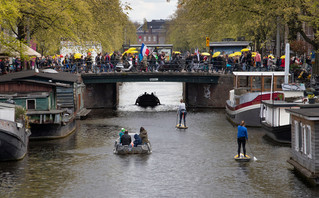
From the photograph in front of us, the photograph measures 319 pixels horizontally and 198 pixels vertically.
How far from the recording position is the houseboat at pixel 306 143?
821 inches

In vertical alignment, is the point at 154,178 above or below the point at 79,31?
below

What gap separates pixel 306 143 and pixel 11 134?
38.1 ft

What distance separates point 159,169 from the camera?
2495 centimetres

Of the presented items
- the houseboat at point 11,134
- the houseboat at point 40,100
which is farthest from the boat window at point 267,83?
the houseboat at point 11,134

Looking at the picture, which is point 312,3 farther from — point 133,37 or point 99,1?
point 133,37

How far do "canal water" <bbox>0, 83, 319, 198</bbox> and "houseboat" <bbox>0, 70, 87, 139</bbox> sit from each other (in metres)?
0.82

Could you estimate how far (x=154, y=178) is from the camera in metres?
23.3

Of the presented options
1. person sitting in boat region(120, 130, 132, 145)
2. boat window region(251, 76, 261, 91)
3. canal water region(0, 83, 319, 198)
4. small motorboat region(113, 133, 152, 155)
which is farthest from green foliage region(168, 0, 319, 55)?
person sitting in boat region(120, 130, 132, 145)

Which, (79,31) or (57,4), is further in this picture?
(79,31)

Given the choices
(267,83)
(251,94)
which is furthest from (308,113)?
(267,83)

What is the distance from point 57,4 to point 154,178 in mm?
20391

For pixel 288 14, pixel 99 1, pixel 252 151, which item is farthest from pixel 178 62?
pixel 252 151

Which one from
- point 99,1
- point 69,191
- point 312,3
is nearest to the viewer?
point 69,191

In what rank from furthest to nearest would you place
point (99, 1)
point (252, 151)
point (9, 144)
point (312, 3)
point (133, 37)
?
1. point (133, 37)
2. point (99, 1)
3. point (312, 3)
4. point (252, 151)
5. point (9, 144)
